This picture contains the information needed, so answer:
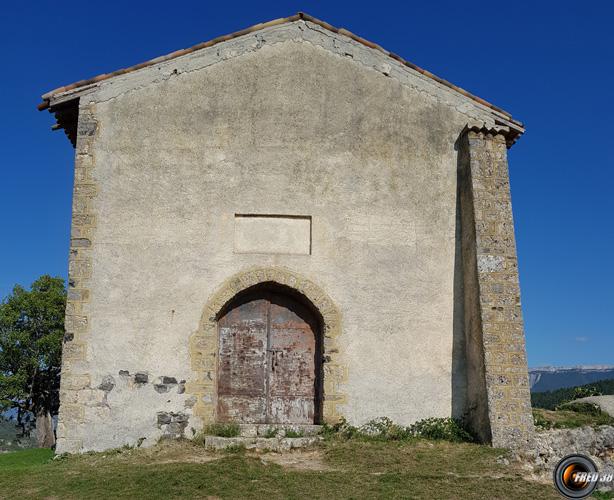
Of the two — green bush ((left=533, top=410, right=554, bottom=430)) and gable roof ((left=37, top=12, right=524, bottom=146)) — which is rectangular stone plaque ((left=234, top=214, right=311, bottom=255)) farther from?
green bush ((left=533, top=410, right=554, bottom=430))

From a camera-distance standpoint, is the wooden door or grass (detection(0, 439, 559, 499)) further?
the wooden door

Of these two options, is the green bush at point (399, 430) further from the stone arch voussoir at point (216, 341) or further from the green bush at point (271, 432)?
the green bush at point (271, 432)

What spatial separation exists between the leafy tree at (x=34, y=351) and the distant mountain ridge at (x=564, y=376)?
25.5 m

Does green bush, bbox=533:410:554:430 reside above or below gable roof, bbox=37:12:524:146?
below

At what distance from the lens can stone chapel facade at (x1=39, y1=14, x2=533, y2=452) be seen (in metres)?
9.25

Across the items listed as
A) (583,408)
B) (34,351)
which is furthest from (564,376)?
(34,351)

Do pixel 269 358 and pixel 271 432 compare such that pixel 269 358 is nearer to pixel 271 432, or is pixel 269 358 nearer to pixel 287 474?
pixel 271 432

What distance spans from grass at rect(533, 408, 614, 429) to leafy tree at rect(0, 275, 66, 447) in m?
14.4

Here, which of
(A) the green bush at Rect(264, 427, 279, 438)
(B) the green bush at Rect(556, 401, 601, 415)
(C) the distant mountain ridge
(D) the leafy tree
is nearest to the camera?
(A) the green bush at Rect(264, 427, 279, 438)

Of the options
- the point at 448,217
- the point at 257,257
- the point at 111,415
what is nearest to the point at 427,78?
the point at 448,217

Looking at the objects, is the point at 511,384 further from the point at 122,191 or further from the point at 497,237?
the point at 122,191

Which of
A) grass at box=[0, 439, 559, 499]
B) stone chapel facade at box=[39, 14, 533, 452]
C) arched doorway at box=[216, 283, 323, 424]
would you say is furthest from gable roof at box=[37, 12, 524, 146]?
grass at box=[0, 439, 559, 499]

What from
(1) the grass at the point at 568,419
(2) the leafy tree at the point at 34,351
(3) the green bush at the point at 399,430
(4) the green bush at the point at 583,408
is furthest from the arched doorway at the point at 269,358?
(2) the leafy tree at the point at 34,351

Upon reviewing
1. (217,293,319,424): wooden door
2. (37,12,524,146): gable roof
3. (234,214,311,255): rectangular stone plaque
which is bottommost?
(217,293,319,424): wooden door
